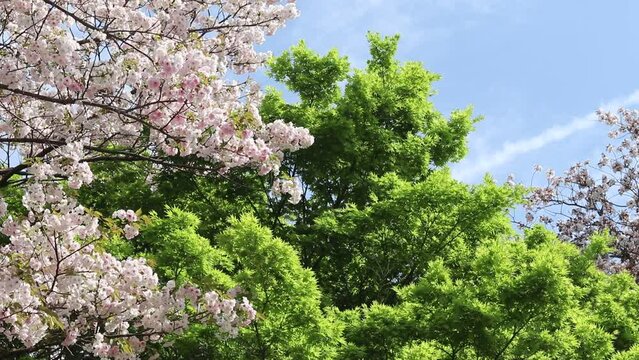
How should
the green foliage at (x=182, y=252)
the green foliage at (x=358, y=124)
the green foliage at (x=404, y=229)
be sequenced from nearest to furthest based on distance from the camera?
the green foliage at (x=182, y=252)
the green foliage at (x=404, y=229)
the green foliage at (x=358, y=124)

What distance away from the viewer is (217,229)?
16.1 m

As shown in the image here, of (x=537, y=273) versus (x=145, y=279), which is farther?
(x=537, y=273)

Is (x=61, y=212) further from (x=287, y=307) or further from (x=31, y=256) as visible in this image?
(x=287, y=307)

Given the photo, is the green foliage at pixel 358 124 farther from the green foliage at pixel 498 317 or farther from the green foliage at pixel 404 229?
the green foliage at pixel 498 317

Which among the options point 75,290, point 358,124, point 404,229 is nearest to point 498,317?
point 404,229

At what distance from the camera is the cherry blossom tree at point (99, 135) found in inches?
255

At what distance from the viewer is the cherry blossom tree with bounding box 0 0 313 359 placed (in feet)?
Answer: 21.2

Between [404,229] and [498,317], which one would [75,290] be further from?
[404,229]

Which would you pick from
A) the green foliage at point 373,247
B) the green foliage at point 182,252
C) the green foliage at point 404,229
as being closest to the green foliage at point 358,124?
the green foliage at point 373,247

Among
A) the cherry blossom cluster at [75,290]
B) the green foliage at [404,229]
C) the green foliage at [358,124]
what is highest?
the green foliage at [358,124]

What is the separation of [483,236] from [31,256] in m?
9.76

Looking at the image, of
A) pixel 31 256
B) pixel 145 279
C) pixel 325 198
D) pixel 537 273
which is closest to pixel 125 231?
pixel 145 279

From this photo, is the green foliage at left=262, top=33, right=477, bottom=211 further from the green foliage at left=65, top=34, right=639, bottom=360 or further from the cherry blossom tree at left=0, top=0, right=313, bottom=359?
the cherry blossom tree at left=0, top=0, right=313, bottom=359

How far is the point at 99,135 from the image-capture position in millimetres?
7395
